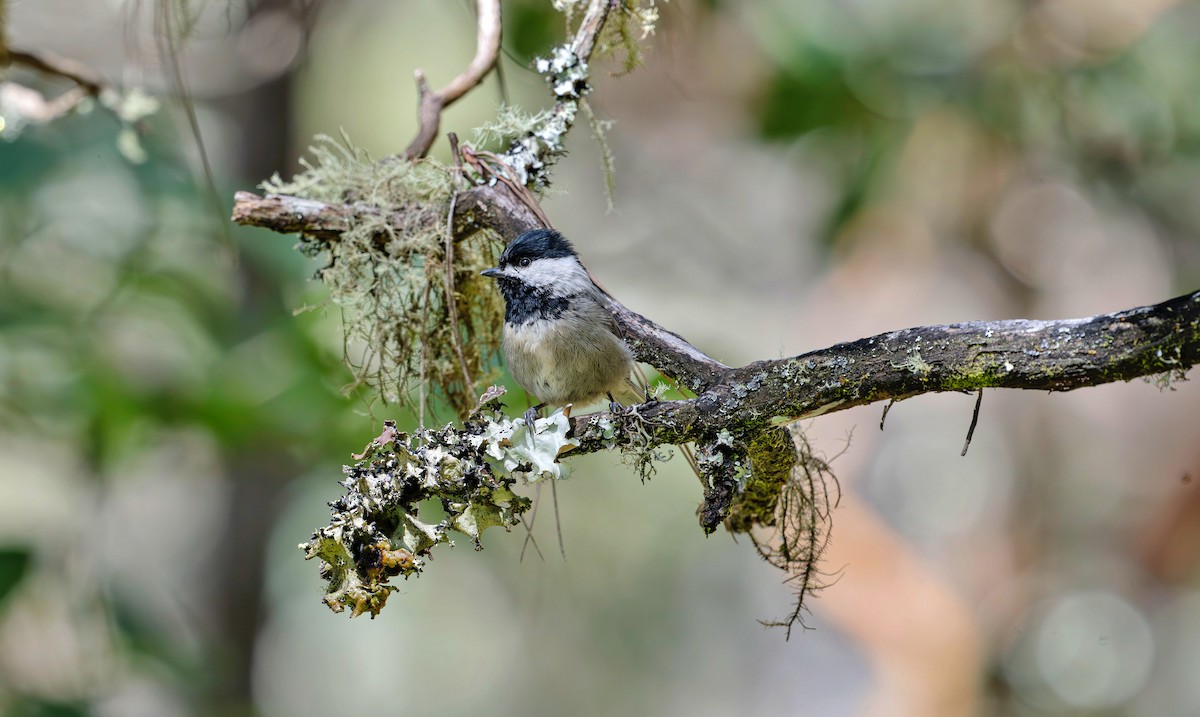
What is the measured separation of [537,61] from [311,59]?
330cm

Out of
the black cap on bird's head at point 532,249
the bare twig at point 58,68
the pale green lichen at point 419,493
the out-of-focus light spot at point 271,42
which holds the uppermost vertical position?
the out-of-focus light spot at point 271,42

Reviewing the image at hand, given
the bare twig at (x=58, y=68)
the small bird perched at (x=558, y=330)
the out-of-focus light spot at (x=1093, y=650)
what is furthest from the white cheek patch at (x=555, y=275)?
the out-of-focus light spot at (x=1093, y=650)

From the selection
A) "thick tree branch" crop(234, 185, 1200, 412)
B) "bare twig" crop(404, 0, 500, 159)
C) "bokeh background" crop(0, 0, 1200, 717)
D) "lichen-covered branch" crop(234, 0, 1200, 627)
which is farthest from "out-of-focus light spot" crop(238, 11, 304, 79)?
"thick tree branch" crop(234, 185, 1200, 412)

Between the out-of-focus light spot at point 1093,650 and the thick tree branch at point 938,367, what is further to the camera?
the out-of-focus light spot at point 1093,650

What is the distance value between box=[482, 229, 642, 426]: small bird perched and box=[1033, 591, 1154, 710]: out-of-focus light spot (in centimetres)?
360

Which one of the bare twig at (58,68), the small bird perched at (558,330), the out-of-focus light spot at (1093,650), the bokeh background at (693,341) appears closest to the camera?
the small bird perched at (558,330)

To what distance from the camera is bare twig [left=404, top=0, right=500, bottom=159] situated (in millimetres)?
2422

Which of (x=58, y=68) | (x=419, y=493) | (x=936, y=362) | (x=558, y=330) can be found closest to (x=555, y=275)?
(x=558, y=330)

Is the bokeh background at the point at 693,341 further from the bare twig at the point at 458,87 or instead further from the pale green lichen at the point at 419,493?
the pale green lichen at the point at 419,493

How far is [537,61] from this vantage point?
2234 millimetres

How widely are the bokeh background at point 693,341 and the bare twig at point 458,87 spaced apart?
669mm

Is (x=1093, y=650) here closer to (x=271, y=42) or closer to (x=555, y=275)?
(x=555, y=275)

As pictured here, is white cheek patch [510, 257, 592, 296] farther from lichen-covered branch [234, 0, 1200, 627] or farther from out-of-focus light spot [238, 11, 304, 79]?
out-of-focus light spot [238, 11, 304, 79]

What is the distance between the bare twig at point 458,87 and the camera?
2.42 metres
